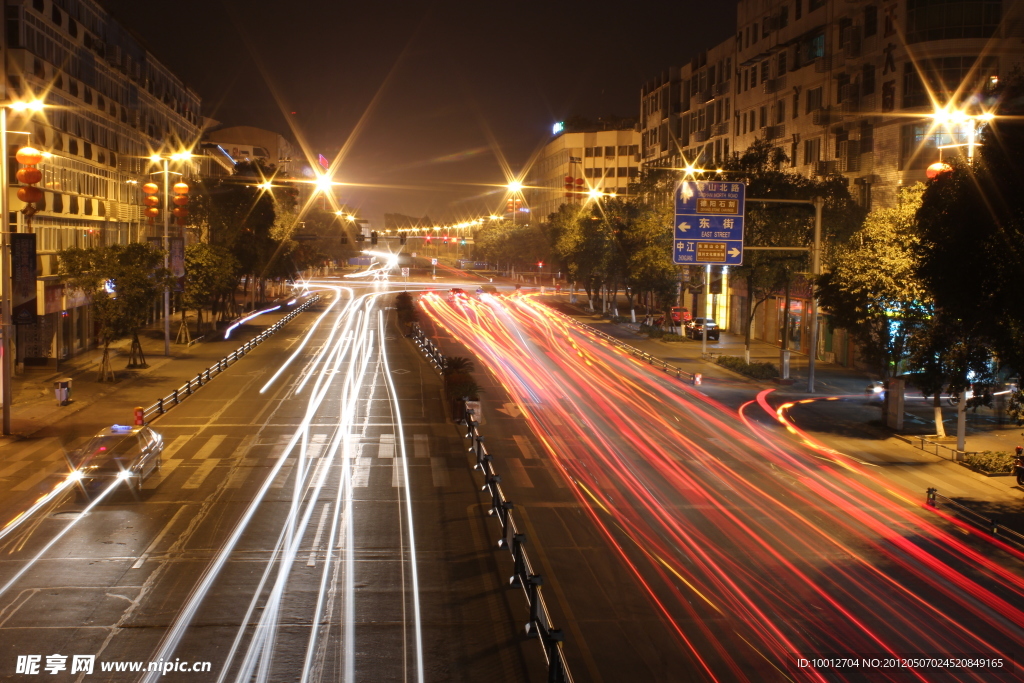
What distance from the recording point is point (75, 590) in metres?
13.9

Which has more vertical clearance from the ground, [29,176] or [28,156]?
[28,156]

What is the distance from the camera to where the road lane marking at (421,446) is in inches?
983

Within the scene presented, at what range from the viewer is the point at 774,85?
56156 mm

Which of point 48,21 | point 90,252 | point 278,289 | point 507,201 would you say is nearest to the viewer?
point 90,252

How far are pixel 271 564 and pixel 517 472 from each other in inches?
340

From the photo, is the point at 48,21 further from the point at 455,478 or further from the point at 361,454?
the point at 455,478

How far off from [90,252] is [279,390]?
852 cm

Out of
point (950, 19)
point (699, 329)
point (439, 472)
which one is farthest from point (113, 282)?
point (950, 19)

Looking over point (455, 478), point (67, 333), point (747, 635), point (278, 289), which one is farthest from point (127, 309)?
point (278, 289)

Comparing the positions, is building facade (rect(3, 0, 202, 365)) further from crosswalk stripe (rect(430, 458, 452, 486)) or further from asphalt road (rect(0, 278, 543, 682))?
crosswalk stripe (rect(430, 458, 452, 486))

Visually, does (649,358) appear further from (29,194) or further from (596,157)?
(596,157)

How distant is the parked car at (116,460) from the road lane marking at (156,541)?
6.50 feet

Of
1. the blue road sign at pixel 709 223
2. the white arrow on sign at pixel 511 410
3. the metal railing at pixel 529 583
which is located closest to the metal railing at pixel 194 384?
the white arrow on sign at pixel 511 410

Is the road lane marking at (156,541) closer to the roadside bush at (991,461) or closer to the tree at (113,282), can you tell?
the roadside bush at (991,461)
